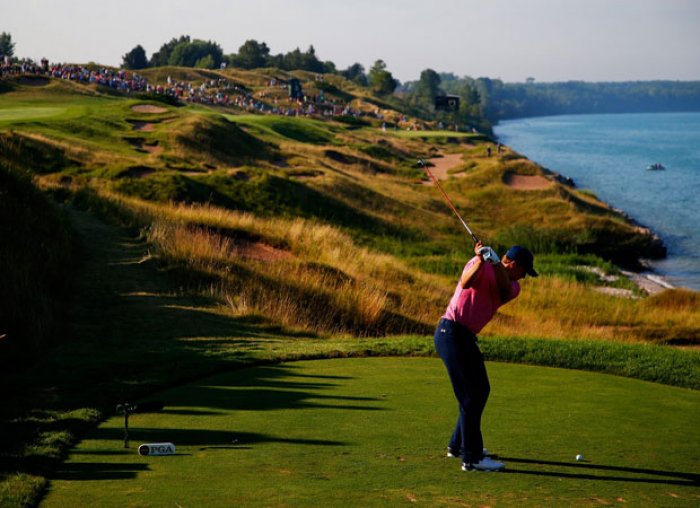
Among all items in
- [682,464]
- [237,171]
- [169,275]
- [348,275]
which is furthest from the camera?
[237,171]

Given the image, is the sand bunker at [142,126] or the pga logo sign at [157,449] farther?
the sand bunker at [142,126]

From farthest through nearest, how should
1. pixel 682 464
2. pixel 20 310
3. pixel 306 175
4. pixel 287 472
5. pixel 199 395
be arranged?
1. pixel 306 175
2. pixel 20 310
3. pixel 199 395
4. pixel 682 464
5. pixel 287 472

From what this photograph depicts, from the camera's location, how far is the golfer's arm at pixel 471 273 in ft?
27.5

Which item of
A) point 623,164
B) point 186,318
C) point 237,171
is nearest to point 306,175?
point 237,171

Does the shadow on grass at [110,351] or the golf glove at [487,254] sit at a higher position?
the golf glove at [487,254]

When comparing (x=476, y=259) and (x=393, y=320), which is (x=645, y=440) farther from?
(x=393, y=320)

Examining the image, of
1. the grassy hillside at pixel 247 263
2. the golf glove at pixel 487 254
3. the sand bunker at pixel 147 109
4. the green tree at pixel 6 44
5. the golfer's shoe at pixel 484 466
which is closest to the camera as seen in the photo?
the golf glove at pixel 487 254

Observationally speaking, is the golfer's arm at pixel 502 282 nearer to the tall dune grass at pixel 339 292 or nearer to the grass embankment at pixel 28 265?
the grass embankment at pixel 28 265

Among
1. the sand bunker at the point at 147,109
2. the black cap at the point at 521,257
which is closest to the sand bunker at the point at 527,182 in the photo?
the sand bunker at the point at 147,109

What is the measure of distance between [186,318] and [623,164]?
4569 inches

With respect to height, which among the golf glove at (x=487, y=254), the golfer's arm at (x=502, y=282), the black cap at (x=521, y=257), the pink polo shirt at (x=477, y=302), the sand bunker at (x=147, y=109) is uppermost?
the sand bunker at (x=147, y=109)

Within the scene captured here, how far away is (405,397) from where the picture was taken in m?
11.6

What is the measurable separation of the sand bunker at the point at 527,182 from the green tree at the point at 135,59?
135 metres

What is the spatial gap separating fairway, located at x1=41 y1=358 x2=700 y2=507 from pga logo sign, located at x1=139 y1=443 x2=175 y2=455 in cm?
10
